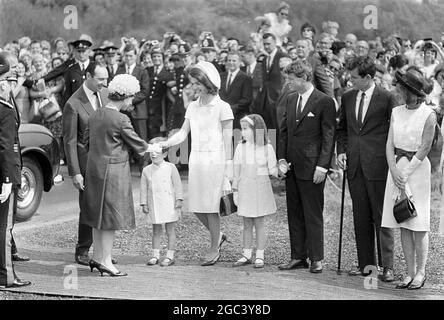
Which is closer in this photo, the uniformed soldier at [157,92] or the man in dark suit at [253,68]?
the man in dark suit at [253,68]

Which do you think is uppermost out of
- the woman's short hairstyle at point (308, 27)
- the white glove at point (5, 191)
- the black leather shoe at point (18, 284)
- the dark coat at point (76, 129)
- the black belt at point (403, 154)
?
the woman's short hairstyle at point (308, 27)

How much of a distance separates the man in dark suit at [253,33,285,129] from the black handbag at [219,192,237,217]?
2758 mm

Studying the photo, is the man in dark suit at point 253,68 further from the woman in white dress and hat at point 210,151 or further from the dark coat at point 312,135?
the dark coat at point 312,135

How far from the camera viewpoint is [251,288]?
6.59m

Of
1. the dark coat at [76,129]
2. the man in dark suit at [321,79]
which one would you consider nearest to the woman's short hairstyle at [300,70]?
the dark coat at [76,129]

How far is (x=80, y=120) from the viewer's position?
7.48m

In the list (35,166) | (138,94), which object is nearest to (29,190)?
(35,166)

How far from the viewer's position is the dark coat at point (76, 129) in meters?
7.40

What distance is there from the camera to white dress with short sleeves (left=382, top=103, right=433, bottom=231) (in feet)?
21.6

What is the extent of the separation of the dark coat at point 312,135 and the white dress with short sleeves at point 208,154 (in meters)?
0.60

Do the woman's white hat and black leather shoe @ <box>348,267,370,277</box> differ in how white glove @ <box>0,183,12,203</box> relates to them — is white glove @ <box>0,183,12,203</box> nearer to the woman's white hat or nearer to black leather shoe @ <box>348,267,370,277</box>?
the woman's white hat

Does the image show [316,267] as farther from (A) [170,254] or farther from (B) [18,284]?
(B) [18,284]

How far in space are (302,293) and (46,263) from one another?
2.50 meters
